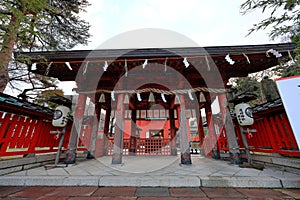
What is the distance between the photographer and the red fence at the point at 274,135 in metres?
3.27

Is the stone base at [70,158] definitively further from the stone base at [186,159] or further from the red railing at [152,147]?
the stone base at [186,159]

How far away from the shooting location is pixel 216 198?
206 cm

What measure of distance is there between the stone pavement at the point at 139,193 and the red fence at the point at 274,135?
1.29 meters

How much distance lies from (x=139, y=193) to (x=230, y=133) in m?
3.38

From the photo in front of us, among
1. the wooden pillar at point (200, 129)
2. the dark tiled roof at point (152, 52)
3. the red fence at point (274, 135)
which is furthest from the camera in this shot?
the wooden pillar at point (200, 129)

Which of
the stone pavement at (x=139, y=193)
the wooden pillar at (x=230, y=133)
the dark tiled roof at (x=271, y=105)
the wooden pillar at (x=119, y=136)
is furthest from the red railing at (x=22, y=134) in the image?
the dark tiled roof at (x=271, y=105)

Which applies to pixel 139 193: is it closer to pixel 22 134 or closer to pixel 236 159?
pixel 236 159

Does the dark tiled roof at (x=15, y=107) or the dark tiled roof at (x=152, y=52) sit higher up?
the dark tiled roof at (x=152, y=52)

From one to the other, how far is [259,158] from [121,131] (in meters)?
4.52

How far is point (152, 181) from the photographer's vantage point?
2.62 m

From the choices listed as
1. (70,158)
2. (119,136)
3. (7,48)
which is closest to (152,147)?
(119,136)

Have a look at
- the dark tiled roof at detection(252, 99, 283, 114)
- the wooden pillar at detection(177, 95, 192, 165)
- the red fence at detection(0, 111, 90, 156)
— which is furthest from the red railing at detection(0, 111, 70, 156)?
the dark tiled roof at detection(252, 99, 283, 114)

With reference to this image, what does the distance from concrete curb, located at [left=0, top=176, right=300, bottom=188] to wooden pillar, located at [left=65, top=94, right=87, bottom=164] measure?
1.45 m

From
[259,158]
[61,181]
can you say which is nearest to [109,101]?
[61,181]
